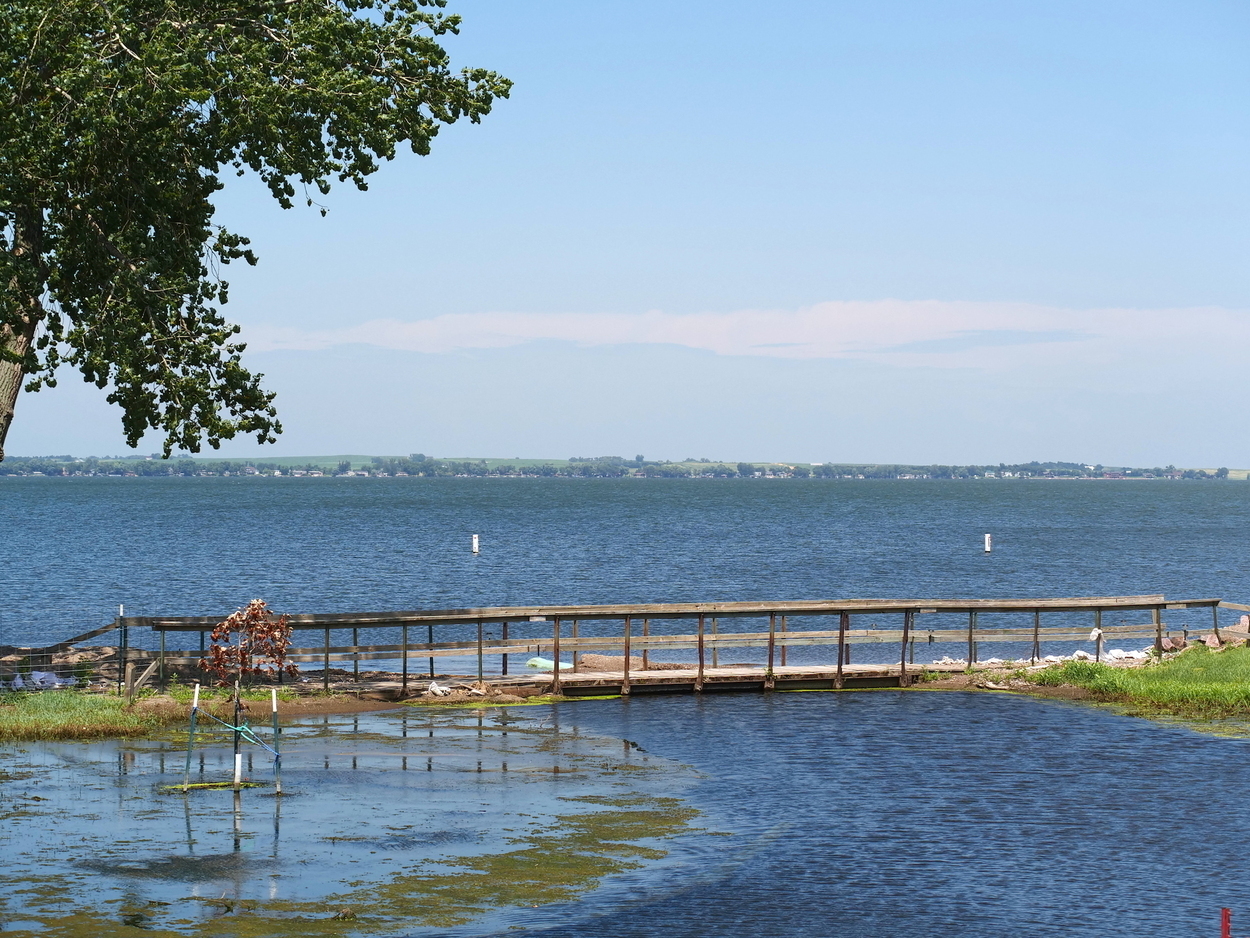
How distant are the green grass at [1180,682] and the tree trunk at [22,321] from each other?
26522 millimetres

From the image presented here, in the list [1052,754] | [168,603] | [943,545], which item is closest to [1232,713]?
[1052,754]

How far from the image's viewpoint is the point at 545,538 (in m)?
139

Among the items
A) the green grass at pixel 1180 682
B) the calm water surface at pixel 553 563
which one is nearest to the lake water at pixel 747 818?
the green grass at pixel 1180 682

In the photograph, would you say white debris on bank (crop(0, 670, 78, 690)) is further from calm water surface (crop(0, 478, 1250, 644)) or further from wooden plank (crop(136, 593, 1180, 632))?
calm water surface (crop(0, 478, 1250, 644))

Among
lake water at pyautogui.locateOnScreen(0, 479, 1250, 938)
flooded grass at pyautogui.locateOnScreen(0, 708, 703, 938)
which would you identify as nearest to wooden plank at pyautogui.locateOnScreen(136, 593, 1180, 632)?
lake water at pyautogui.locateOnScreen(0, 479, 1250, 938)

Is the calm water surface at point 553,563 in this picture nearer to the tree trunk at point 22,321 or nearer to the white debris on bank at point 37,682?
the white debris on bank at point 37,682

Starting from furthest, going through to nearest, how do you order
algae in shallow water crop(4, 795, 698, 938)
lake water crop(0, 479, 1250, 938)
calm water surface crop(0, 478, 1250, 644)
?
calm water surface crop(0, 478, 1250, 644) < lake water crop(0, 479, 1250, 938) < algae in shallow water crop(4, 795, 698, 938)

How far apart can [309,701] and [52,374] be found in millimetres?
9531

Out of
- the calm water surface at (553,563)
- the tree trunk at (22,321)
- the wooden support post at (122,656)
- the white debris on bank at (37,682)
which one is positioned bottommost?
the calm water surface at (553,563)

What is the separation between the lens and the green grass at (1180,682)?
34.2 m

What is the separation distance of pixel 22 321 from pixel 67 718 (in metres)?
8.00

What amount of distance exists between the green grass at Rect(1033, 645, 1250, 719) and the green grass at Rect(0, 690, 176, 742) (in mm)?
23089

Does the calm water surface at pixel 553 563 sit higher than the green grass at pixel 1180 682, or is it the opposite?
the green grass at pixel 1180 682

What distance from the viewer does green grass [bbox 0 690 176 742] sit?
28500 mm
